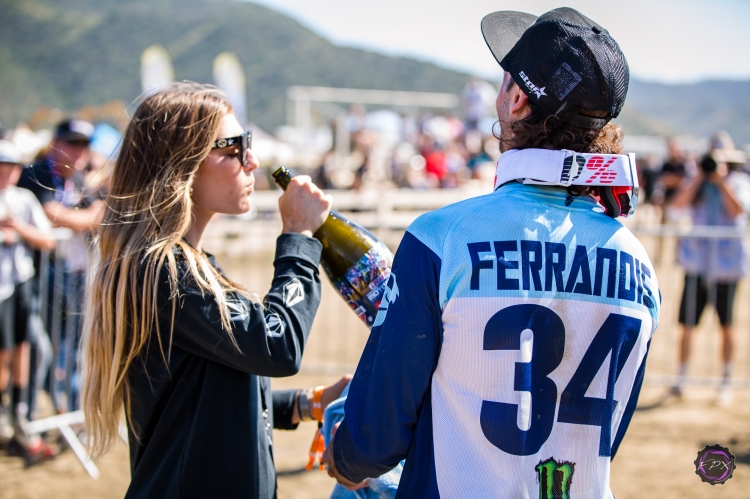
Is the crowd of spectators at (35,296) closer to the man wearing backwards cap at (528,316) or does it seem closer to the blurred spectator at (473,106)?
the man wearing backwards cap at (528,316)

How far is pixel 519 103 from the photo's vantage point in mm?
1432

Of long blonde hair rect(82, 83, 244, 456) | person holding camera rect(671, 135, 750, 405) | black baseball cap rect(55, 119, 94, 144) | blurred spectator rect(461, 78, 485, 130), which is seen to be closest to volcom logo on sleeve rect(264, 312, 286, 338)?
long blonde hair rect(82, 83, 244, 456)

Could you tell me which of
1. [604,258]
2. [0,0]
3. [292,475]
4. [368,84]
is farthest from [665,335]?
[0,0]

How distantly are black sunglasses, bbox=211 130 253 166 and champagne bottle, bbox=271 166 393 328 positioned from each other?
0.11 metres

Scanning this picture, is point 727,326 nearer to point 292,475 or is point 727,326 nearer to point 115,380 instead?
point 292,475

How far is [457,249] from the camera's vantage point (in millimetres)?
1304

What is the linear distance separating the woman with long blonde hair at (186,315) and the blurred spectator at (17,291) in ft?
10.6

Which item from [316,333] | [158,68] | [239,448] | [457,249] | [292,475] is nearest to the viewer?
[457,249]

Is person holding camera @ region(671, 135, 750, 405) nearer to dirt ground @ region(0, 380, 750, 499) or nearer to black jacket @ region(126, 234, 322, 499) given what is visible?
dirt ground @ region(0, 380, 750, 499)

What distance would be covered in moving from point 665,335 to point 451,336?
7.30m

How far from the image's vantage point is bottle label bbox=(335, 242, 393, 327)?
5.97 feet

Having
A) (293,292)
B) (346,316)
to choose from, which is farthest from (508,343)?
(346,316)

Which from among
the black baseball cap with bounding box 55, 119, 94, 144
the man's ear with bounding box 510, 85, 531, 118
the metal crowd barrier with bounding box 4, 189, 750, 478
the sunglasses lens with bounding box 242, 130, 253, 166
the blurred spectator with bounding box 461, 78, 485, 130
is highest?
the blurred spectator with bounding box 461, 78, 485, 130

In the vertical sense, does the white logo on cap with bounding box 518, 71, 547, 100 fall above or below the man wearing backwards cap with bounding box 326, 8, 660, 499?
above
